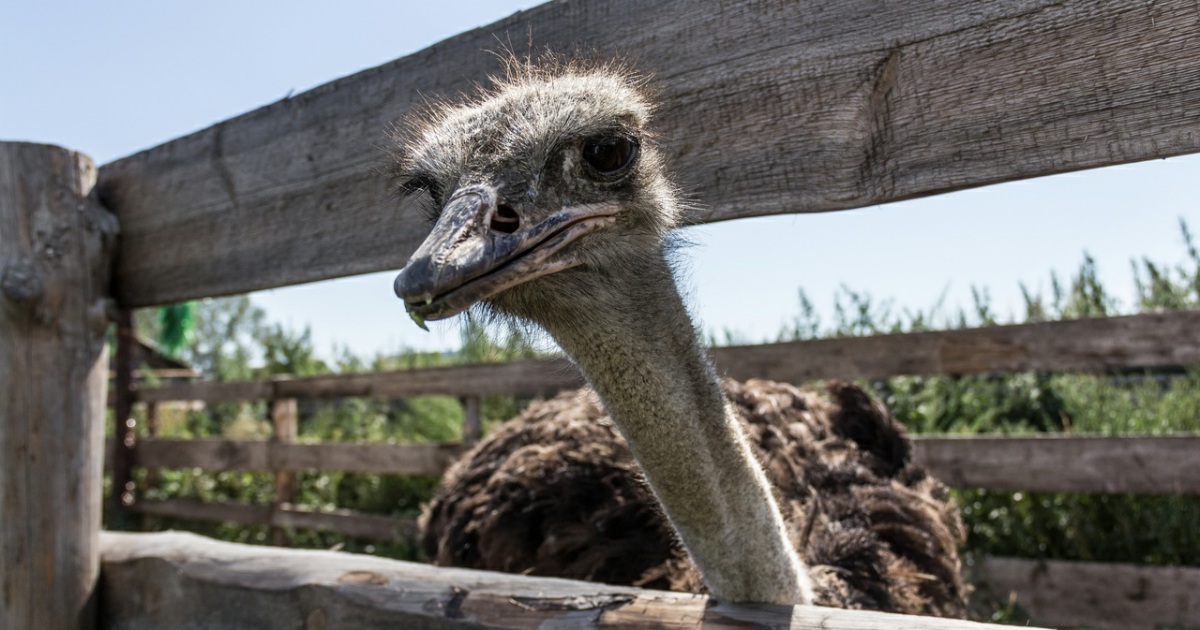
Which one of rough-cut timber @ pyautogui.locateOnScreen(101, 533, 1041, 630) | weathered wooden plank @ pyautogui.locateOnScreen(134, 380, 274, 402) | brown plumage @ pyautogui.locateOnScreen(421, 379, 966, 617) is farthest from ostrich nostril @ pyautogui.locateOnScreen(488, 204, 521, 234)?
weathered wooden plank @ pyautogui.locateOnScreen(134, 380, 274, 402)

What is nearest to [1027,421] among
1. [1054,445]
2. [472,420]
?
[1054,445]

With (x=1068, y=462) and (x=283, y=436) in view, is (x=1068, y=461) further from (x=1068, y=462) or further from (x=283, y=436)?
(x=283, y=436)

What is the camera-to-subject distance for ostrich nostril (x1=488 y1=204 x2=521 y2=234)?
1.26 meters

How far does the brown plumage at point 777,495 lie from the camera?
7.59 ft

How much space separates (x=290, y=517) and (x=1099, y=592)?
472 centimetres

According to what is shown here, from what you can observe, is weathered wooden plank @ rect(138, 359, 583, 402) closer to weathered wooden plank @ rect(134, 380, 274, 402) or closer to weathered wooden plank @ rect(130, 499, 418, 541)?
weathered wooden plank @ rect(134, 380, 274, 402)

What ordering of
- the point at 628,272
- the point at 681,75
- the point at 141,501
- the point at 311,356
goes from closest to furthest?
the point at 628,272, the point at 681,75, the point at 141,501, the point at 311,356

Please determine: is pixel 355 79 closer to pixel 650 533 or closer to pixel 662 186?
pixel 662 186

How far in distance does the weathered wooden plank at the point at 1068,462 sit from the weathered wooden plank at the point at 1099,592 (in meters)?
0.31

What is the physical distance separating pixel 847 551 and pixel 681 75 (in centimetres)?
126

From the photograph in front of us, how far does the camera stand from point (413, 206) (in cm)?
198

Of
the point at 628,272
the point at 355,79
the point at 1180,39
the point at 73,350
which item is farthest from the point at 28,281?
the point at 1180,39

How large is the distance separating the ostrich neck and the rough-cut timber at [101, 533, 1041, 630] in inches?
3.9

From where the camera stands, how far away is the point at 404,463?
5.32 m
